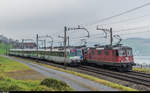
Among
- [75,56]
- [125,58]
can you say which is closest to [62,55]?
[75,56]

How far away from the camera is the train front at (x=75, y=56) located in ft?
96.1

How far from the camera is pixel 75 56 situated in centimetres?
2972

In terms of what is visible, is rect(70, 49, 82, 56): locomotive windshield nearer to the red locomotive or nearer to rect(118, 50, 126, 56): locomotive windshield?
the red locomotive

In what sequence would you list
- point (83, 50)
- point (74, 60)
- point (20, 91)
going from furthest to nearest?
point (83, 50)
point (74, 60)
point (20, 91)

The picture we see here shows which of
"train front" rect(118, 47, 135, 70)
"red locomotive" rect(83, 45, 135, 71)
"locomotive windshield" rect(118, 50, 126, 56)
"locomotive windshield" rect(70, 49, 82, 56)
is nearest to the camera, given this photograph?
"train front" rect(118, 47, 135, 70)

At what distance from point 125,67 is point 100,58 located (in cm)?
459

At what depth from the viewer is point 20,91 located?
9.32 metres

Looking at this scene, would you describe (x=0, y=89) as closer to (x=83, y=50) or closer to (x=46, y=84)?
(x=46, y=84)

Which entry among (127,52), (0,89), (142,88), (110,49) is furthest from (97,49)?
(0,89)

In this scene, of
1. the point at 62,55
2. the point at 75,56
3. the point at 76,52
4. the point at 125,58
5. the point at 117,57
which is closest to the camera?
the point at 117,57

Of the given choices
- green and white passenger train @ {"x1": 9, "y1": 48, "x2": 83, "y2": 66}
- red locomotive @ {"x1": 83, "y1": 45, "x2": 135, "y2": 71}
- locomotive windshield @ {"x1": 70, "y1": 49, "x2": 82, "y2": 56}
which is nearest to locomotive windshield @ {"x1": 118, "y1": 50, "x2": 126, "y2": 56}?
red locomotive @ {"x1": 83, "y1": 45, "x2": 135, "y2": 71}

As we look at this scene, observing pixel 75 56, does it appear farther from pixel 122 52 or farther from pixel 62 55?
pixel 122 52

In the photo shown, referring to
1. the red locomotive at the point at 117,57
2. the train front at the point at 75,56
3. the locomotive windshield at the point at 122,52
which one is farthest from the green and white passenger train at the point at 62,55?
the locomotive windshield at the point at 122,52

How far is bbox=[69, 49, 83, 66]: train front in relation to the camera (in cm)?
2928
